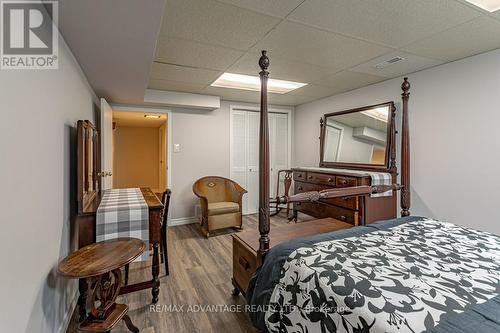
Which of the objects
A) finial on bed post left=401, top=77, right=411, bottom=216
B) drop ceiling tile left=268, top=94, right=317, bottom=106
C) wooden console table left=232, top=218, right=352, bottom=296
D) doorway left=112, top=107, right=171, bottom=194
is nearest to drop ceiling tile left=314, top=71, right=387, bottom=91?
drop ceiling tile left=268, top=94, right=317, bottom=106

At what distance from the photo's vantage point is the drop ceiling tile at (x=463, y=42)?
1.92 m

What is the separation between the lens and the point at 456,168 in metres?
2.65

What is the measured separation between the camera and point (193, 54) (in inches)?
95.3

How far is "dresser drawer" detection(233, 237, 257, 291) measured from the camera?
69.2 inches

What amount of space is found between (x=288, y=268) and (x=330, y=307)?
0.31 metres

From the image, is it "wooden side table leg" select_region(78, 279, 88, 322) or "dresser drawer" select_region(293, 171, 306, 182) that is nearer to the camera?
"wooden side table leg" select_region(78, 279, 88, 322)

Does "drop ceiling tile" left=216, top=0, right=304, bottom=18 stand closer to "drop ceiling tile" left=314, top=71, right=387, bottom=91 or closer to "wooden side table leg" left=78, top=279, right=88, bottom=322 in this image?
"drop ceiling tile" left=314, top=71, right=387, bottom=91

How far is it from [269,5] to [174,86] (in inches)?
88.7

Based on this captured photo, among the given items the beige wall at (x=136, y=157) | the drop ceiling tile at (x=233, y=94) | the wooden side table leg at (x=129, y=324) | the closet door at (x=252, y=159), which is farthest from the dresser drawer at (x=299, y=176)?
the beige wall at (x=136, y=157)

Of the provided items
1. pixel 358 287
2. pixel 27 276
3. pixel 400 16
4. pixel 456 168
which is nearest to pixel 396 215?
pixel 456 168

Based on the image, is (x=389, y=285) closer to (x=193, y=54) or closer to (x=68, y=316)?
(x=68, y=316)

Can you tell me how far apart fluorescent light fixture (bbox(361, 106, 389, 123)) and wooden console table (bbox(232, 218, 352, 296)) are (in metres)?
1.91

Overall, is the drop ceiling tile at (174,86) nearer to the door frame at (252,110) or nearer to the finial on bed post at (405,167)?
the door frame at (252,110)

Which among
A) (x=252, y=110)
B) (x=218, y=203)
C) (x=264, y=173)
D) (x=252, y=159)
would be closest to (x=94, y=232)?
(x=264, y=173)
